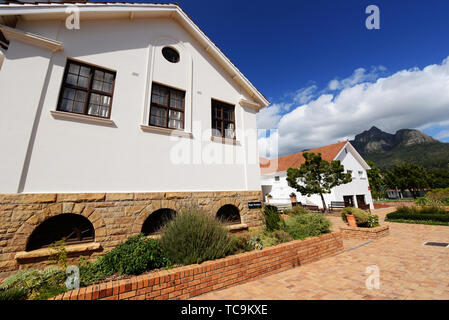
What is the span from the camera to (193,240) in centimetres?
454

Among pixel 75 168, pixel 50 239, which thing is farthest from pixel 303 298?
pixel 75 168

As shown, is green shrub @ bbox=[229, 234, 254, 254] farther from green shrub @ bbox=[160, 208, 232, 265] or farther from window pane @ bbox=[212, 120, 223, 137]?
window pane @ bbox=[212, 120, 223, 137]

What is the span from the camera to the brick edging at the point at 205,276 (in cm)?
320

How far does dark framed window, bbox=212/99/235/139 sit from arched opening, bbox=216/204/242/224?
10.1ft

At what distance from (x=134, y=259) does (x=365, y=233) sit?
30.9 feet

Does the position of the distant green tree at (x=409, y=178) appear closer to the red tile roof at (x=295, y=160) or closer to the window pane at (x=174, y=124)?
the red tile roof at (x=295, y=160)

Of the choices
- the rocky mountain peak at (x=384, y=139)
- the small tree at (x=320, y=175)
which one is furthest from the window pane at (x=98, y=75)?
the rocky mountain peak at (x=384, y=139)

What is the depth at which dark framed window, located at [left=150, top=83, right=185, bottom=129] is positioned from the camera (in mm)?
6793

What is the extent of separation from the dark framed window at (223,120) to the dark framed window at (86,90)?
3923 millimetres

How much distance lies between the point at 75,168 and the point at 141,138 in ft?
6.38

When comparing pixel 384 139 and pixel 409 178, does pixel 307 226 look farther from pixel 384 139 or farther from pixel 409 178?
pixel 384 139

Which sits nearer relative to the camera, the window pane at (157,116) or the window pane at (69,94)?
the window pane at (69,94)
